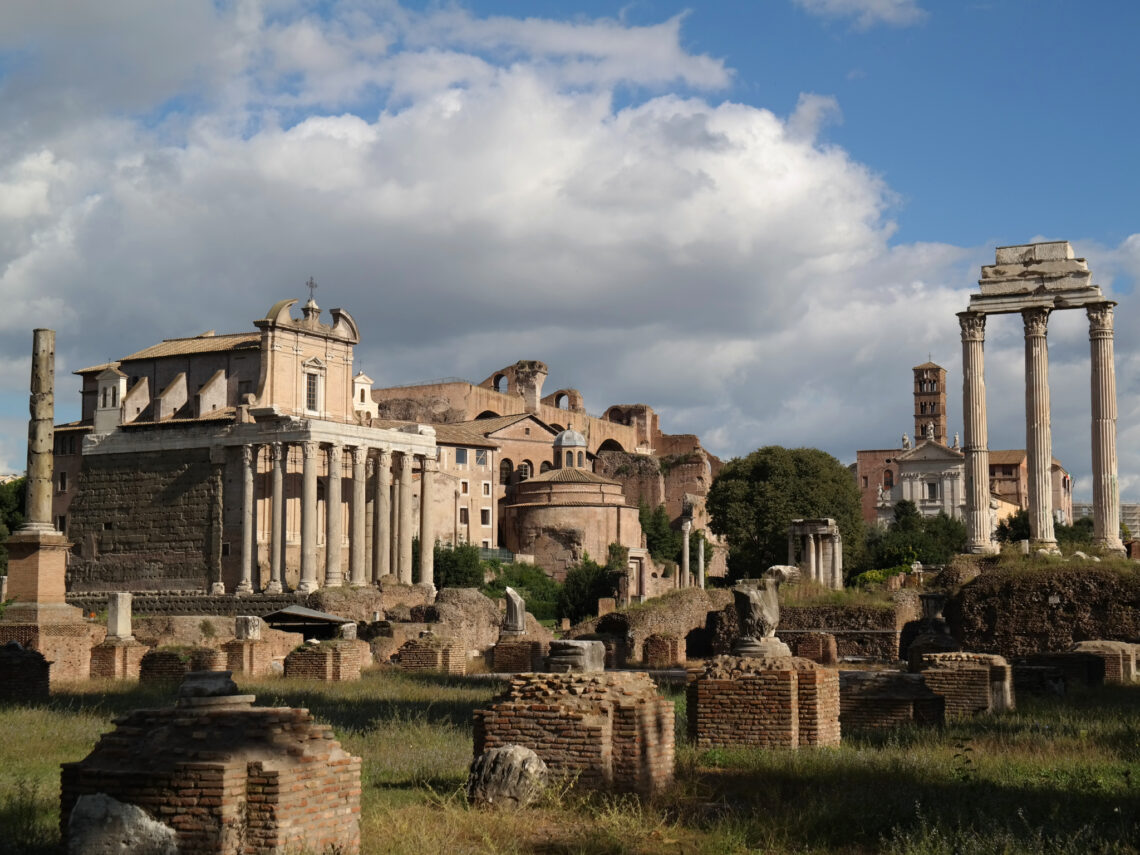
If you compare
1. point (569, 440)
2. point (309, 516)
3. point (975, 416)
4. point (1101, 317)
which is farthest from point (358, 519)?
point (569, 440)

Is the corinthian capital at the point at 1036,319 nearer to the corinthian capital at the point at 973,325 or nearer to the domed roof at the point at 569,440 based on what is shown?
the corinthian capital at the point at 973,325

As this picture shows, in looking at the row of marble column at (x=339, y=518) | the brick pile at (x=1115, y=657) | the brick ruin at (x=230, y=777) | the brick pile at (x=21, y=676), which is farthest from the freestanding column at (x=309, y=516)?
the brick ruin at (x=230, y=777)

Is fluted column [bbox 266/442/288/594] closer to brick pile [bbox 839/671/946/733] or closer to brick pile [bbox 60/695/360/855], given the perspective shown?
brick pile [bbox 839/671/946/733]

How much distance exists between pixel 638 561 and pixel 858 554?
11381mm

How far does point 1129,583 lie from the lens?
26.4 m

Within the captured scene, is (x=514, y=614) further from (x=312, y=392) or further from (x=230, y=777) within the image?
(x=312, y=392)

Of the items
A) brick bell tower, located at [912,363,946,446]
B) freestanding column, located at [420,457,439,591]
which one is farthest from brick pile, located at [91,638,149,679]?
brick bell tower, located at [912,363,946,446]

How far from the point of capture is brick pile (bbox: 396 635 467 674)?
29047 mm

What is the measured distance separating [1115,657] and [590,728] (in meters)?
14.3

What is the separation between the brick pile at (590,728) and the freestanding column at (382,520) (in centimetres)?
4229

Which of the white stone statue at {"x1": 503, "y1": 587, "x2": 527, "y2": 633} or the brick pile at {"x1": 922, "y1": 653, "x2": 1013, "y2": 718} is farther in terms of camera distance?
the white stone statue at {"x1": 503, "y1": 587, "x2": 527, "y2": 633}

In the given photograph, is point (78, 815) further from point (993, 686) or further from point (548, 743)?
point (993, 686)

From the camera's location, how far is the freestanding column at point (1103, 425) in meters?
33.1

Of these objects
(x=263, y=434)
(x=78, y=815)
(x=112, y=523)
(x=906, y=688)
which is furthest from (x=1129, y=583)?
(x=112, y=523)
